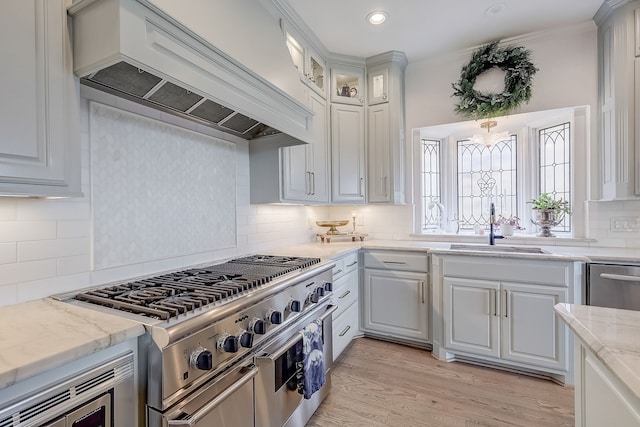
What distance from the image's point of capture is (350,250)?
2.65 m

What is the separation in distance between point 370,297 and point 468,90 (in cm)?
216

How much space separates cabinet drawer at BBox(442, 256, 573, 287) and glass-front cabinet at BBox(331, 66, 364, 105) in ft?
5.83

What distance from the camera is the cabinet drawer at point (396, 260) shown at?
266 cm

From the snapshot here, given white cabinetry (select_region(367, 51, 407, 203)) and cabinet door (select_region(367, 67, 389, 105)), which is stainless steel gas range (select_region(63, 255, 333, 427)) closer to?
white cabinetry (select_region(367, 51, 407, 203))

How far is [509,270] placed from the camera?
7.59 ft

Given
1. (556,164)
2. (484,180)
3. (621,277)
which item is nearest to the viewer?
(621,277)

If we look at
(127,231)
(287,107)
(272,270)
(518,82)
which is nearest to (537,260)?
(518,82)

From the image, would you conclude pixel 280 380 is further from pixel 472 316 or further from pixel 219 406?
pixel 472 316

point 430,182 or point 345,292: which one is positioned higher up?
point 430,182

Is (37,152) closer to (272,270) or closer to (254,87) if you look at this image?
(254,87)

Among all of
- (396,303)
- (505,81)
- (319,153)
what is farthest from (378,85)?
(396,303)

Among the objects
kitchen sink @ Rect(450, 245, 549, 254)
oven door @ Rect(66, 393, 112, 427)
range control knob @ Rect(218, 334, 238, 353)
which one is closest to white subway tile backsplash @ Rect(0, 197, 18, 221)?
oven door @ Rect(66, 393, 112, 427)

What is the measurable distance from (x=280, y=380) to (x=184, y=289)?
0.65 m

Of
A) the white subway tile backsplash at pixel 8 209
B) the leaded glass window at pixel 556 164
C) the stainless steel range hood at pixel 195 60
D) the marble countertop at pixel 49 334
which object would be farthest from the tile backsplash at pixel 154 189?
the leaded glass window at pixel 556 164
